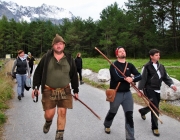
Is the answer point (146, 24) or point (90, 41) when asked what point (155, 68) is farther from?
point (90, 41)

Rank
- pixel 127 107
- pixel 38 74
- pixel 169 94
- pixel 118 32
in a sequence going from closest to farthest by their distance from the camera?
pixel 38 74 < pixel 127 107 < pixel 169 94 < pixel 118 32

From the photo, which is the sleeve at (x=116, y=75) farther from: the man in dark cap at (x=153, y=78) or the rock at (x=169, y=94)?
the rock at (x=169, y=94)

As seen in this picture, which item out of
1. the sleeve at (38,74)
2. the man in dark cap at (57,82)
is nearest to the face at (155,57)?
the man in dark cap at (57,82)

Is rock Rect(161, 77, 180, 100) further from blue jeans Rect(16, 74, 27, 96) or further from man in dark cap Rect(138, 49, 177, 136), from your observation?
blue jeans Rect(16, 74, 27, 96)

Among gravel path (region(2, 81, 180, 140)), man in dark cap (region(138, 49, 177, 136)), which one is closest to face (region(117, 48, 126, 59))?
man in dark cap (region(138, 49, 177, 136))

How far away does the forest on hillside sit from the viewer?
44.2 meters

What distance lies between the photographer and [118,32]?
53.4 meters

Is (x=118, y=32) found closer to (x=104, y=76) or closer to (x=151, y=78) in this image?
(x=104, y=76)

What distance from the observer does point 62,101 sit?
4.41 m

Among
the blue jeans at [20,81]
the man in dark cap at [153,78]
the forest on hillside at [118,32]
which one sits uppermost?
the forest on hillside at [118,32]

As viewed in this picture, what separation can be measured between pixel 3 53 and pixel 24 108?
68390 mm

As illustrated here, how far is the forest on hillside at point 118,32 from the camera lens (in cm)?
4419

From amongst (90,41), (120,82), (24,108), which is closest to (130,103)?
(120,82)

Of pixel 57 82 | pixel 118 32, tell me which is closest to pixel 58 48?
pixel 57 82
